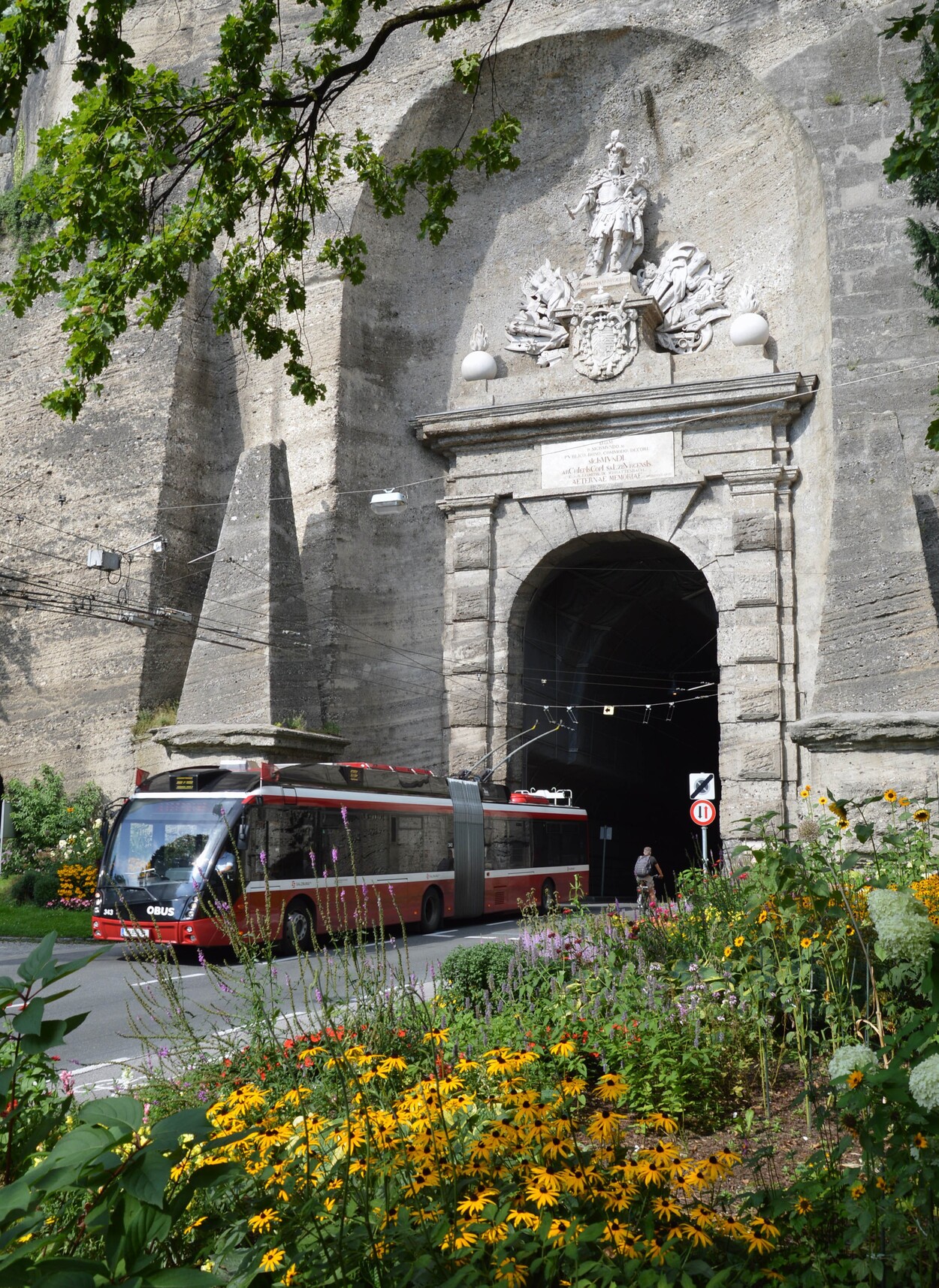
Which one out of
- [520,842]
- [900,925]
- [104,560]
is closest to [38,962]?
[900,925]

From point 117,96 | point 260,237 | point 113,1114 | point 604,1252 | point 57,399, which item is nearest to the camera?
point 113,1114

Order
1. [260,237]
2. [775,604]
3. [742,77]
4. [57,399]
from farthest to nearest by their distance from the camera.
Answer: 1. [742,77]
2. [775,604]
3. [260,237]
4. [57,399]

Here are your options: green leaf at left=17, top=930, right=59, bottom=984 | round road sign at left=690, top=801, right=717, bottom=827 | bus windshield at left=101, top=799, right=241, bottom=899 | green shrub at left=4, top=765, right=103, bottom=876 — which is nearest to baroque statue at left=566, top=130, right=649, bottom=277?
round road sign at left=690, top=801, right=717, bottom=827

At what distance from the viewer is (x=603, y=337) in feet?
68.1

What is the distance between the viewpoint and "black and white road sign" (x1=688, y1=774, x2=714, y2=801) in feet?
55.2

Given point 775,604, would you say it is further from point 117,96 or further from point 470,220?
point 117,96

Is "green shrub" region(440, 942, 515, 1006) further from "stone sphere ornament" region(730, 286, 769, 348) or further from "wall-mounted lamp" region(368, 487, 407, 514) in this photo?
"stone sphere ornament" region(730, 286, 769, 348)

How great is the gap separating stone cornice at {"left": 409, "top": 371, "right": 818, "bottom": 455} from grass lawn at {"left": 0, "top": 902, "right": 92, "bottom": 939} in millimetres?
10238

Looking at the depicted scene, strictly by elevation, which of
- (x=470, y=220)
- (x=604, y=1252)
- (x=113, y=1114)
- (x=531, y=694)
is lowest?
(x=604, y=1252)

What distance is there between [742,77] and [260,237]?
16072 mm

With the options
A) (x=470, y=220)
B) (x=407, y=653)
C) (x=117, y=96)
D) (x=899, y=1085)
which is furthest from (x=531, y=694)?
(x=899, y=1085)

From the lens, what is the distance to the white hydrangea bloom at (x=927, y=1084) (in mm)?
2371

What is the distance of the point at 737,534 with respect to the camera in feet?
63.4

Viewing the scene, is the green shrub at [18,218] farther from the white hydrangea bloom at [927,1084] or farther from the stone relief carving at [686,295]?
the white hydrangea bloom at [927,1084]
